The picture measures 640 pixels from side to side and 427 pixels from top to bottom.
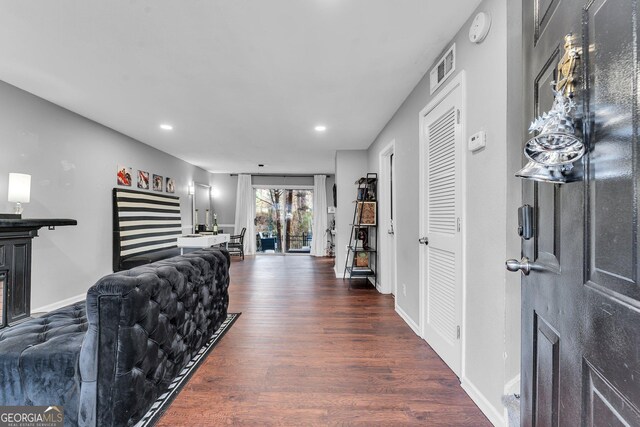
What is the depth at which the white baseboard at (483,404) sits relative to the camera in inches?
64.5

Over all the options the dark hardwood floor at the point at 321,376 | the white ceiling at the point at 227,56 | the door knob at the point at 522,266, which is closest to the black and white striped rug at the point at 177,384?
the dark hardwood floor at the point at 321,376

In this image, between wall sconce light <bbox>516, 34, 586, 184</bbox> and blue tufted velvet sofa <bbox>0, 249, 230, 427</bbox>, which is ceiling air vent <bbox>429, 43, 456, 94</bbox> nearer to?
wall sconce light <bbox>516, 34, 586, 184</bbox>

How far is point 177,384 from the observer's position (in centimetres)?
202

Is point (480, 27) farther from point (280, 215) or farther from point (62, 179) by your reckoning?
point (280, 215)

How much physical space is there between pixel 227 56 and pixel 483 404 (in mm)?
3101

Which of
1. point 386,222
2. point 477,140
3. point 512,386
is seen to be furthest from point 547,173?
point 386,222

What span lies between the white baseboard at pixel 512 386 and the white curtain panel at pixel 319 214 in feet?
24.3

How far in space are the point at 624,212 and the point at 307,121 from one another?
384 cm

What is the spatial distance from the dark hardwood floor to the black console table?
203cm

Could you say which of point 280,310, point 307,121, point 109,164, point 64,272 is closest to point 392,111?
point 307,121

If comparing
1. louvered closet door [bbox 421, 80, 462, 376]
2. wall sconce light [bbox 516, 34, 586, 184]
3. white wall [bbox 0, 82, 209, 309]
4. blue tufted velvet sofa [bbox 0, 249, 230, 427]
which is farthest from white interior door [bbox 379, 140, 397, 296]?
white wall [bbox 0, 82, 209, 309]

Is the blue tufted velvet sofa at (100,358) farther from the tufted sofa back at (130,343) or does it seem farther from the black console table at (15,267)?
the black console table at (15,267)

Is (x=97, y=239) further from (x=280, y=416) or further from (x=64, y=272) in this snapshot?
(x=280, y=416)

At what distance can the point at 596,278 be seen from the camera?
0.57m
